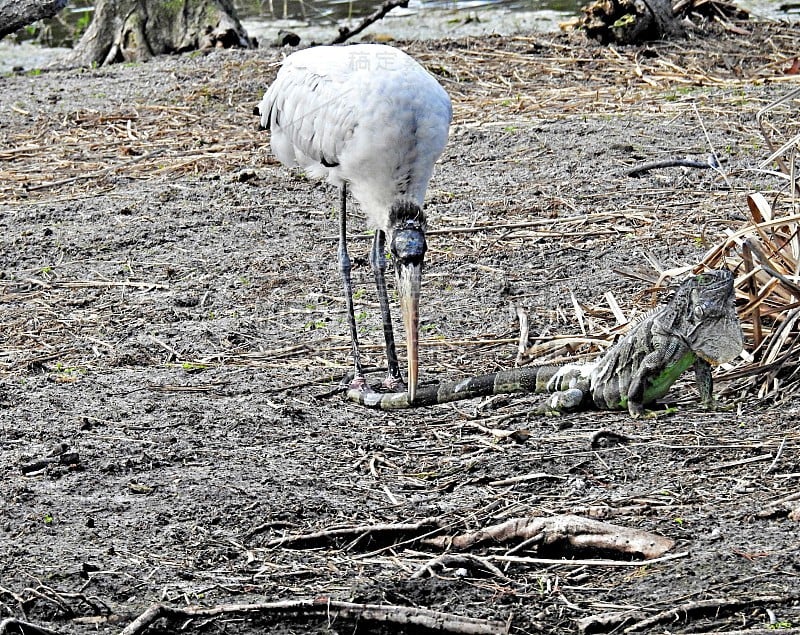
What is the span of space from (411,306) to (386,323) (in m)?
0.57

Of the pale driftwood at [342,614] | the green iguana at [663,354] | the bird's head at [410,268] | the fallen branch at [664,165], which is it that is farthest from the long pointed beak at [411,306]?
the fallen branch at [664,165]

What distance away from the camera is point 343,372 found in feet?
17.7

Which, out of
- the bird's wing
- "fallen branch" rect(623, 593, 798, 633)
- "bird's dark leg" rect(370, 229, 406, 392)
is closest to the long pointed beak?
"bird's dark leg" rect(370, 229, 406, 392)

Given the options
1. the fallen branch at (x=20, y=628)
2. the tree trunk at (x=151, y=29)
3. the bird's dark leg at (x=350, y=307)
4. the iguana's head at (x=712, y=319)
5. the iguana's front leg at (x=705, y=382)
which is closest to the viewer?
the fallen branch at (x=20, y=628)

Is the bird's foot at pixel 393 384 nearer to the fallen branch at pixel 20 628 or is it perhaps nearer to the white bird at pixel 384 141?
the white bird at pixel 384 141

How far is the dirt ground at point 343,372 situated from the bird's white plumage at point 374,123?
853mm

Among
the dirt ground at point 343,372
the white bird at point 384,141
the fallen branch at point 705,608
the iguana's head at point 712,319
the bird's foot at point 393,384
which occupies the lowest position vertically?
the bird's foot at point 393,384

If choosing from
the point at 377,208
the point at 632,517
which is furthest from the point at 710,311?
the point at 377,208

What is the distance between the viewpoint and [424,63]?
11047mm

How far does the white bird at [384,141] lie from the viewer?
4.93 m

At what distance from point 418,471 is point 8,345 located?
8.58ft

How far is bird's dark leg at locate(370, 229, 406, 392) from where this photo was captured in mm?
5363

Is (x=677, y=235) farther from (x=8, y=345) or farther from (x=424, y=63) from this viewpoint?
(x=424, y=63)

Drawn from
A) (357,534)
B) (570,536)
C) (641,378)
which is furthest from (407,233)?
(570,536)
